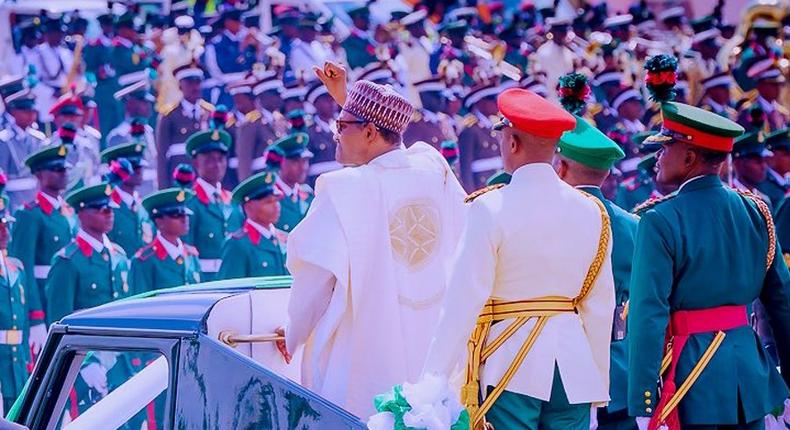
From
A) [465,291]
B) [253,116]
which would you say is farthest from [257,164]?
[465,291]

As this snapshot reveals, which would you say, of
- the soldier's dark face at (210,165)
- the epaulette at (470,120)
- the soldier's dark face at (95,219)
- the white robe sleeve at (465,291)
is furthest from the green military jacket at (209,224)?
the white robe sleeve at (465,291)

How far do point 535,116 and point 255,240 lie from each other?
577cm

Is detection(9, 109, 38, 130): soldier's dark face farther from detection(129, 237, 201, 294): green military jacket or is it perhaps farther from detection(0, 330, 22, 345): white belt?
detection(0, 330, 22, 345): white belt

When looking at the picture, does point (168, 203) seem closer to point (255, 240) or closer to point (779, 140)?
point (255, 240)

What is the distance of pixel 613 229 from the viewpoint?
6.04 m

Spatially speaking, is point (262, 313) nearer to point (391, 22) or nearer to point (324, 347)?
point (324, 347)

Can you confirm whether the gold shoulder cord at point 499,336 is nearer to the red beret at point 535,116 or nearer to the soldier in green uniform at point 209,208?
the red beret at point 535,116

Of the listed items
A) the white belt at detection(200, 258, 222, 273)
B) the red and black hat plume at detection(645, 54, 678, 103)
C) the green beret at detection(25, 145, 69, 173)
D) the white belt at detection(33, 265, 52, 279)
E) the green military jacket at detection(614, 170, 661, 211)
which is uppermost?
the red and black hat plume at detection(645, 54, 678, 103)

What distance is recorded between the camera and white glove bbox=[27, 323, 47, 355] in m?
9.31

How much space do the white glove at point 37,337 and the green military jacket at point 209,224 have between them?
1.87 metres

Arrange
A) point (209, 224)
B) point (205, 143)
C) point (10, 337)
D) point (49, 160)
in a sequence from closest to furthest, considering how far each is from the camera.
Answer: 1. point (10, 337)
2. point (49, 160)
3. point (209, 224)
4. point (205, 143)

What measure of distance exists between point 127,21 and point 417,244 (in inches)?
481

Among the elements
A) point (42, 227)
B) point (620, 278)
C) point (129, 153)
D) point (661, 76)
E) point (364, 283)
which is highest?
point (661, 76)

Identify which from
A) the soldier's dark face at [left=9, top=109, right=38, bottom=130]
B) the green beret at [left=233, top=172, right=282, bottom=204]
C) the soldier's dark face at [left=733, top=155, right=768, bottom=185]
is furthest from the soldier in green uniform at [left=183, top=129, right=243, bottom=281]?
the soldier's dark face at [left=733, top=155, right=768, bottom=185]
